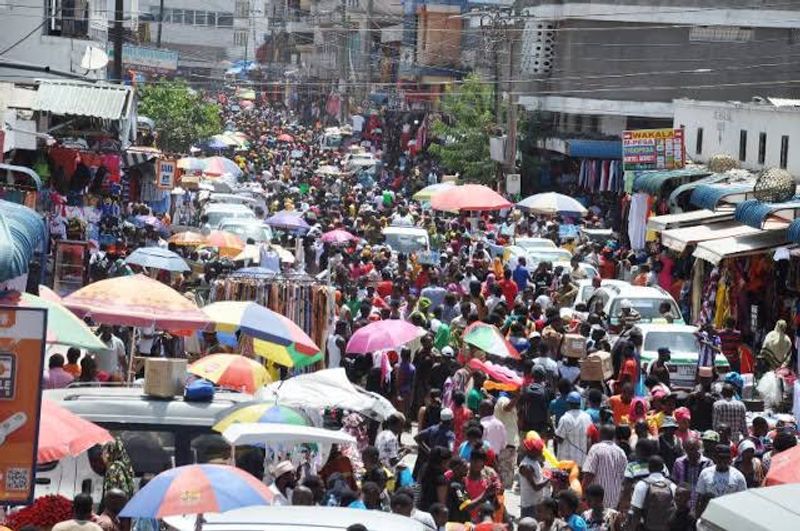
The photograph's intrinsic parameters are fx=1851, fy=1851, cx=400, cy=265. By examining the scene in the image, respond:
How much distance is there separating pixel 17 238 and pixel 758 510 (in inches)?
337

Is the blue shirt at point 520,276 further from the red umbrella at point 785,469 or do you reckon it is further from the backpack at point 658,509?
the red umbrella at point 785,469

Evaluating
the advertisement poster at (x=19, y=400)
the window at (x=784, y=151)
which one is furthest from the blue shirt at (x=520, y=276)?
the advertisement poster at (x=19, y=400)

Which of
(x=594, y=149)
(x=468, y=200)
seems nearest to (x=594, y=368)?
(x=468, y=200)

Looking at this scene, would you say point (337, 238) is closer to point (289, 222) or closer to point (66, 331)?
point (289, 222)

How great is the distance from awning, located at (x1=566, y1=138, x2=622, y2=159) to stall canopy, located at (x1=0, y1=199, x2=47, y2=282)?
33910 mm

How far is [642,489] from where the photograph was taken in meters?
13.2

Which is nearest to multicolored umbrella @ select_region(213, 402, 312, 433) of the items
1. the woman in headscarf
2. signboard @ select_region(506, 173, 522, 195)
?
the woman in headscarf

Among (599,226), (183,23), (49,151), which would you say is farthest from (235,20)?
(49,151)

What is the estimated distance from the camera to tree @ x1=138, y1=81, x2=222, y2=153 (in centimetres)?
6294

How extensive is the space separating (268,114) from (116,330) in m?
102

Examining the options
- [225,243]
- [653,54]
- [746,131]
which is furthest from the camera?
[653,54]

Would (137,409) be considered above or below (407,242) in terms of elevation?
above

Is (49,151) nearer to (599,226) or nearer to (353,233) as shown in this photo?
(353,233)

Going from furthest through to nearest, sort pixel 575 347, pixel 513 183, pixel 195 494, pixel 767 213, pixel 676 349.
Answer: pixel 513 183, pixel 767 213, pixel 676 349, pixel 575 347, pixel 195 494
